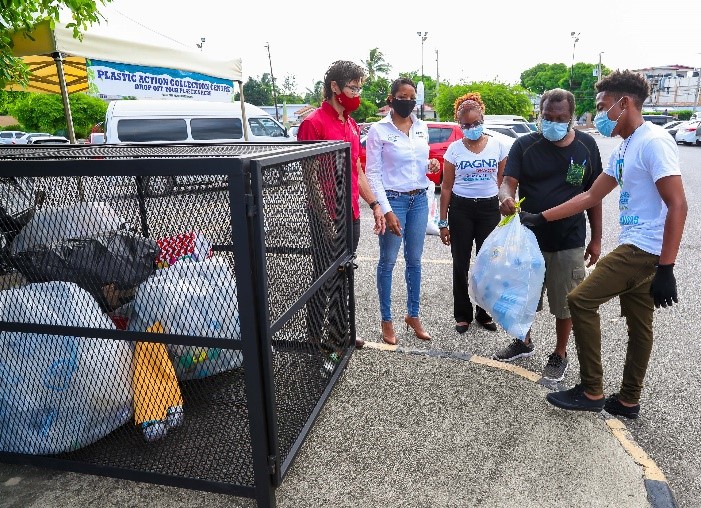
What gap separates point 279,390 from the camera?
231 cm

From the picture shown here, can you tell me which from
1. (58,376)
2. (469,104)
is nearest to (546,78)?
(469,104)

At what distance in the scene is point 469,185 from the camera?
3807 millimetres

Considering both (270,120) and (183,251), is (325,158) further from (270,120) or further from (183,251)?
(270,120)

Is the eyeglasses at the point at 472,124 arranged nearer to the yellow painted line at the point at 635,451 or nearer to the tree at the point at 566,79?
the yellow painted line at the point at 635,451

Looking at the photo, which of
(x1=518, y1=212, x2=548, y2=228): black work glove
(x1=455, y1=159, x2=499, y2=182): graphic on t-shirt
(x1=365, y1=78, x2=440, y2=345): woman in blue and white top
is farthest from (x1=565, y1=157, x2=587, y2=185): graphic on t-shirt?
(x1=365, y1=78, x2=440, y2=345): woman in blue and white top

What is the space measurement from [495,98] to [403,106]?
28.1 m

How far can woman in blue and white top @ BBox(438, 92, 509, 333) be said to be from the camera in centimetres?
378

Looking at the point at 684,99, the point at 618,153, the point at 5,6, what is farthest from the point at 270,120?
the point at 684,99

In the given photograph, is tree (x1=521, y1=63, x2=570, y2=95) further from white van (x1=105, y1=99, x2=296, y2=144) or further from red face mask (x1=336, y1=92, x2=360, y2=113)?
red face mask (x1=336, y1=92, x2=360, y2=113)

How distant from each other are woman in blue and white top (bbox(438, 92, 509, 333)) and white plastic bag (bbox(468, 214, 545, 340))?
56 centimetres

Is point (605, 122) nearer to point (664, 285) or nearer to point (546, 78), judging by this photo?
point (664, 285)

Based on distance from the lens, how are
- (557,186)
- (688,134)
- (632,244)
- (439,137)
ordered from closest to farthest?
(632,244), (557,186), (439,137), (688,134)

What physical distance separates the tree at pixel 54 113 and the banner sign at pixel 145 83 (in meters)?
20.9

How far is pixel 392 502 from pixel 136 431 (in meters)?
1.25
